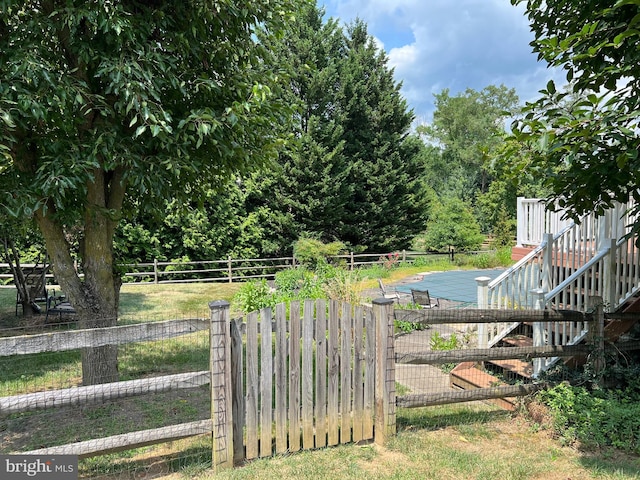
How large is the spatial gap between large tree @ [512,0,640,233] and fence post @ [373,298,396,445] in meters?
1.74

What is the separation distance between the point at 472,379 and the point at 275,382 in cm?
286

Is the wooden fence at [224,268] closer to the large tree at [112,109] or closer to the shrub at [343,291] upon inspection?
the shrub at [343,291]

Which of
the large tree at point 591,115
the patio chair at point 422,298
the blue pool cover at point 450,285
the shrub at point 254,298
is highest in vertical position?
the large tree at point 591,115

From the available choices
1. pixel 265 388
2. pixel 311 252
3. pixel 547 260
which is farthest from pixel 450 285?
pixel 265 388

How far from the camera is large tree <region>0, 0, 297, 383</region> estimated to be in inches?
144

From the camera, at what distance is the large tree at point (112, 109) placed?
367 centimetres

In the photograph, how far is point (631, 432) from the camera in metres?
3.89

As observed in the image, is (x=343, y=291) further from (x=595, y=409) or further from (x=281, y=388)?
(x=281, y=388)

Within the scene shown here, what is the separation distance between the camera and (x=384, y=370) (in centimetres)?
381

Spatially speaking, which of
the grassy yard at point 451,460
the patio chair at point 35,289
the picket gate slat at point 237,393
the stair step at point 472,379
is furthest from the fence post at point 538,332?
the patio chair at point 35,289

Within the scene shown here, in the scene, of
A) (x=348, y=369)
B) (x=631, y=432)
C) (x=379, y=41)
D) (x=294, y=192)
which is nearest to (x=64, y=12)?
(x=348, y=369)

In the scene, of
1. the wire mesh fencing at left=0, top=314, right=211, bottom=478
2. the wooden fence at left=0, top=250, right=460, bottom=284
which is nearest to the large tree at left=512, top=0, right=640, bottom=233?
the wire mesh fencing at left=0, top=314, right=211, bottom=478

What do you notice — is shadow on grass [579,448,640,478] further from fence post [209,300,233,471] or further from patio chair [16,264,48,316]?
patio chair [16,264,48,316]

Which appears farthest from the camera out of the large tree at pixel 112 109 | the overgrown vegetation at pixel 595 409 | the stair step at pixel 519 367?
the stair step at pixel 519 367
